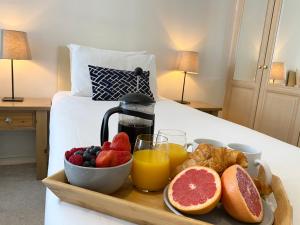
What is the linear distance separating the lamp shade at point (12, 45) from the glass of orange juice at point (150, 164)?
172cm

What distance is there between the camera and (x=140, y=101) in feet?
2.42

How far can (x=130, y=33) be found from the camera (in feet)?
8.76

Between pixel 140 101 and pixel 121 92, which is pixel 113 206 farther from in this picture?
pixel 121 92

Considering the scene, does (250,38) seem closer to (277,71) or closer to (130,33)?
(277,71)

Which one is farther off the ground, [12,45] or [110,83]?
[12,45]

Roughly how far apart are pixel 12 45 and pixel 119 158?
1813mm

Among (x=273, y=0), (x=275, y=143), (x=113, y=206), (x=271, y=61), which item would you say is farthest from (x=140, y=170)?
(x=273, y=0)

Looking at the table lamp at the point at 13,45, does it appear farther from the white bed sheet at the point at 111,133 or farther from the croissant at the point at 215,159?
the croissant at the point at 215,159

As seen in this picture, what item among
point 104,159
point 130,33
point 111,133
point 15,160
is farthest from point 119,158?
point 130,33

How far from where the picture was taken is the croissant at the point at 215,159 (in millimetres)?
596

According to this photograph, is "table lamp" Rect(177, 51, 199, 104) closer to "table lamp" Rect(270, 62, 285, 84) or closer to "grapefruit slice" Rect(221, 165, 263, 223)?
"table lamp" Rect(270, 62, 285, 84)

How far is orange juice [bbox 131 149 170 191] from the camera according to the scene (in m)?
0.59

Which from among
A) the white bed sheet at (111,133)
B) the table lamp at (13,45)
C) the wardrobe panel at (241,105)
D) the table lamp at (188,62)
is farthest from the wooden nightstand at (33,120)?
the wardrobe panel at (241,105)

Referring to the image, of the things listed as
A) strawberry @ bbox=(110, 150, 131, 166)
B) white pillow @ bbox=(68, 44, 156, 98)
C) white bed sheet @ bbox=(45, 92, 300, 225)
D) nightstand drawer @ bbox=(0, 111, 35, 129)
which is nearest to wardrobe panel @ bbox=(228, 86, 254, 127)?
white pillow @ bbox=(68, 44, 156, 98)
